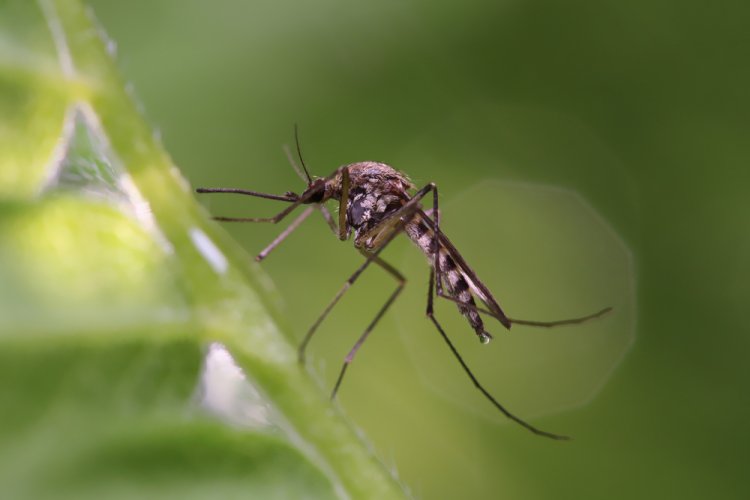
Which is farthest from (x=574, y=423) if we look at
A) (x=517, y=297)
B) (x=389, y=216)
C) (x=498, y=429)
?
(x=389, y=216)

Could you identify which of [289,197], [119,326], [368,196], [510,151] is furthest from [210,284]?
[510,151]

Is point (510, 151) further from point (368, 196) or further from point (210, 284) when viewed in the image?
point (210, 284)

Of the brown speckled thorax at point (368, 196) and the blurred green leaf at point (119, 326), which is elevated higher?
the brown speckled thorax at point (368, 196)

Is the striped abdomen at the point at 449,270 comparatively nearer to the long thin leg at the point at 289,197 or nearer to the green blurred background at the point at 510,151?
the long thin leg at the point at 289,197

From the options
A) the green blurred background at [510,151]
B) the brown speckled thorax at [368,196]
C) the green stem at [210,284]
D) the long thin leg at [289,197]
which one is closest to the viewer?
the green stem at [210,284]

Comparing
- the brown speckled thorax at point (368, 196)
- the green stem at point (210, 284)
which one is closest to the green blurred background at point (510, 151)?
the brown speckled thorax at point (368, 196)

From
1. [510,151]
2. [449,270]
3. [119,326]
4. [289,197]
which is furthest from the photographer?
[510,151]
